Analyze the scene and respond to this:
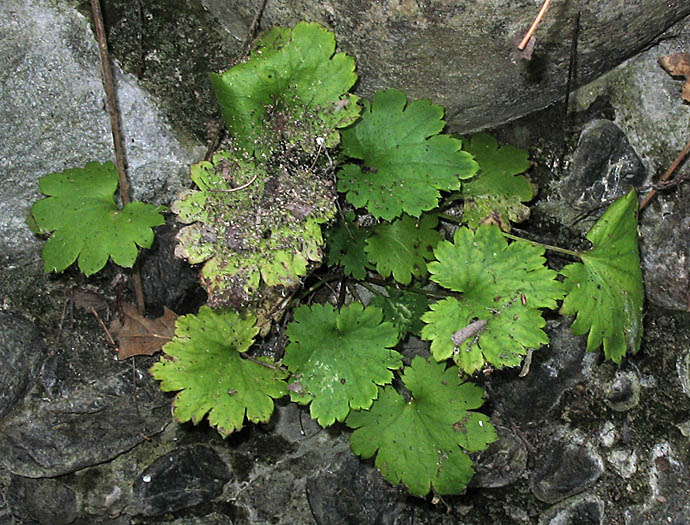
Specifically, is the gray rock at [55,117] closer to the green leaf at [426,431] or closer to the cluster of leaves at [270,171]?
the cluster of leaves at [270,171]

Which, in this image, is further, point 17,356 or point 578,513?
point 578,513

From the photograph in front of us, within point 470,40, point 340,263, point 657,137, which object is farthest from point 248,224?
point 657,137

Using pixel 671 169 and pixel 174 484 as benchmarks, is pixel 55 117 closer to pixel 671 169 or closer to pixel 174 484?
pixel 174 484

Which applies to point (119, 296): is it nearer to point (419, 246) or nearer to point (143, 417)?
point (143, 417)

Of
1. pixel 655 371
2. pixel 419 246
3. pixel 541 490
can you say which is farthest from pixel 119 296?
pixel 655 371

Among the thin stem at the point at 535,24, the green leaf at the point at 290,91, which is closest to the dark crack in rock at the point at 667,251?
the thin stem at the point at 535,24

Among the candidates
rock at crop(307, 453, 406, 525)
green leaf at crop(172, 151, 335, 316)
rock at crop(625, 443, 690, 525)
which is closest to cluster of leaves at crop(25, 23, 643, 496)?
green leaf at crop(172, 151, 335, 316)
